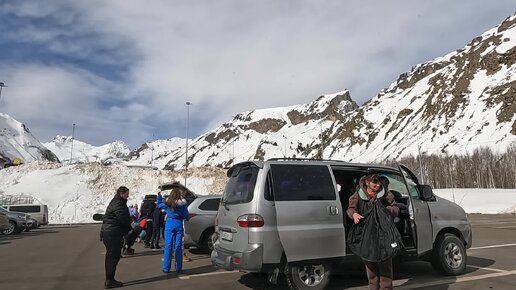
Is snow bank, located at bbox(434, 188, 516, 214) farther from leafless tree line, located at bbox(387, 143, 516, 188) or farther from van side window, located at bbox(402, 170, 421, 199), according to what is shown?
van side window, located at bbox(402, 170, 421, 199)

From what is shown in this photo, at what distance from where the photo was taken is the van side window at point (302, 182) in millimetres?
6562

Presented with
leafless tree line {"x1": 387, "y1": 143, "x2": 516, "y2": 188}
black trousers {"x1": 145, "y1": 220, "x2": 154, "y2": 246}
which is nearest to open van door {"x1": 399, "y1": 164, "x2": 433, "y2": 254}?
black trousers {"x1": 145, "y1": 220, "x2": 154, "y2": 246}

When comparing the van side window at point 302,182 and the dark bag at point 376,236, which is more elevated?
the van side window at point 302,182

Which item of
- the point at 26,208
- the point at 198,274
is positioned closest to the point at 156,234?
the point at 198,274

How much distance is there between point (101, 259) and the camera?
11555 millimetres

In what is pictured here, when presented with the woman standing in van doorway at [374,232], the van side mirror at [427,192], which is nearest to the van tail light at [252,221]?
the woman standing in van doorway at [374,232]

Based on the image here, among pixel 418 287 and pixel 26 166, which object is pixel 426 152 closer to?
pixel 26 166

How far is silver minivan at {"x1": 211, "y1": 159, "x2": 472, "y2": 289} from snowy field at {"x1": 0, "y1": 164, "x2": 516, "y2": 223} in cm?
3250

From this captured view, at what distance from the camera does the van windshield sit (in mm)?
6625

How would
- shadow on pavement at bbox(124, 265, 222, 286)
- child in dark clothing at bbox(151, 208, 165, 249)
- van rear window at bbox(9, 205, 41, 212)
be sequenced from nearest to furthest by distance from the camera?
shadow on pavement at bbox(124, 265, 222, 286), child in dark clothing at bbox(151, 208, 165, 249), van rear window at bbox(9, 205, 41, 212)

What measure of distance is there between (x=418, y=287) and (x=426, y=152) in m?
91.2

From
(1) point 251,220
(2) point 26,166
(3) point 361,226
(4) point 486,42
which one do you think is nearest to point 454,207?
(3) point 361,226

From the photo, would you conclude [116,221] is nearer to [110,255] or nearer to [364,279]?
[110,255]

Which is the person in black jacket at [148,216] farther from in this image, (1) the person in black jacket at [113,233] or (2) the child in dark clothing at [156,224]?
(1) the person in black jacket at [113,233]
